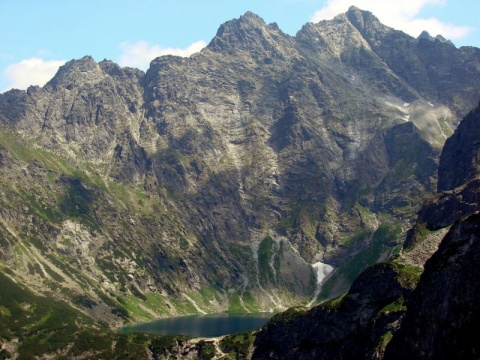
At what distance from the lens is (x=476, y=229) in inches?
4761

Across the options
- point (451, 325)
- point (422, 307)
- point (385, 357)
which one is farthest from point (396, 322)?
point (451, 325)

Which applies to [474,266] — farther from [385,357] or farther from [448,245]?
[385,357]

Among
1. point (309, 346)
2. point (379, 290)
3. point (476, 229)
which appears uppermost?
point (476, 229)

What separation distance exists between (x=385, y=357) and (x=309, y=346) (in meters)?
56.2

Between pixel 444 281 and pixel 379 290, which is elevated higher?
pixel 444 281

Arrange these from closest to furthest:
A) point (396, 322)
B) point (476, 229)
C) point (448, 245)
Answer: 1. point (476, 229)
2. point (448, 245)
3. point (396, 322)

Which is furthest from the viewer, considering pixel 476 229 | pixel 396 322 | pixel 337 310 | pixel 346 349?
pixel 337 310

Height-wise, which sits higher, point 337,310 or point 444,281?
point 444,281

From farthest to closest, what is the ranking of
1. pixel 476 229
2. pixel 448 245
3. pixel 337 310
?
1. pixel 337 310
2. pixel 448 245
3. pixel 476 229

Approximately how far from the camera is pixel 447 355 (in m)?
110

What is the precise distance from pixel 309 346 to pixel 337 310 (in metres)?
16.1

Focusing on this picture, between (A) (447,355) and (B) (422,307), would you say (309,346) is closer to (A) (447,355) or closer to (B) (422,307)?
(B) (422,307)

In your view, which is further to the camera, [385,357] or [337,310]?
[337,310]

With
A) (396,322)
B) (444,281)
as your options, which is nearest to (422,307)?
(444,281)
